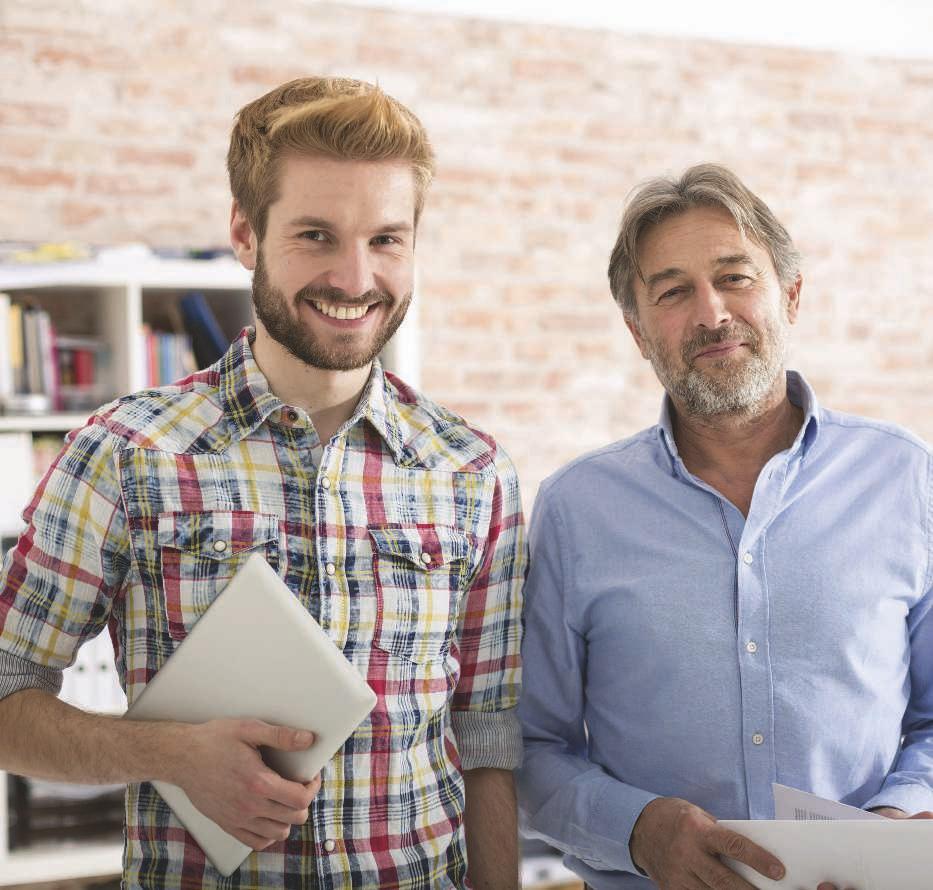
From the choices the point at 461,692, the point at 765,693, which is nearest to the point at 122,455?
the point at 461,692

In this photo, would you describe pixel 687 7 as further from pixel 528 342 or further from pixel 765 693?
pixel 765 693

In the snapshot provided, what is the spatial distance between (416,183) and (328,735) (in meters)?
0.71

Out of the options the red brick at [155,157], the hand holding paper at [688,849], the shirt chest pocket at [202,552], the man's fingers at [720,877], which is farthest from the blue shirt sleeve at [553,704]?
the red brick at [155,157]

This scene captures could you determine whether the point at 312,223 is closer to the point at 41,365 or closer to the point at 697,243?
the point at 697,243

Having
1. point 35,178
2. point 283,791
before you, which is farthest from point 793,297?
point 35,178

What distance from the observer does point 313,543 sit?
138 centimetres

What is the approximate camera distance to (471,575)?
1.50 m

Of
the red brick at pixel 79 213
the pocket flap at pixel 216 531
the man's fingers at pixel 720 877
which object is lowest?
the man's fingers at pixel 720 877

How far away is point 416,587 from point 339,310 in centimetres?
36

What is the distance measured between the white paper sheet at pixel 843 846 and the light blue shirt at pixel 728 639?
0.76 ft

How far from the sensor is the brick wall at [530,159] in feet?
11.0

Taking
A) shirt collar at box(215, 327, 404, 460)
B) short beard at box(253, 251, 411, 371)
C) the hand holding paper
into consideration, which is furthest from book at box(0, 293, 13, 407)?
the hand holding paper

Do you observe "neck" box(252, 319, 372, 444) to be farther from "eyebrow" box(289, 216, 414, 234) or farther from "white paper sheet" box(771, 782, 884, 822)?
"white paper sheet" box(771, 782, 884, 822)

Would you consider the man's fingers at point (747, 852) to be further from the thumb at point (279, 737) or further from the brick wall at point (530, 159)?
the brick wall at point (530, 159)
